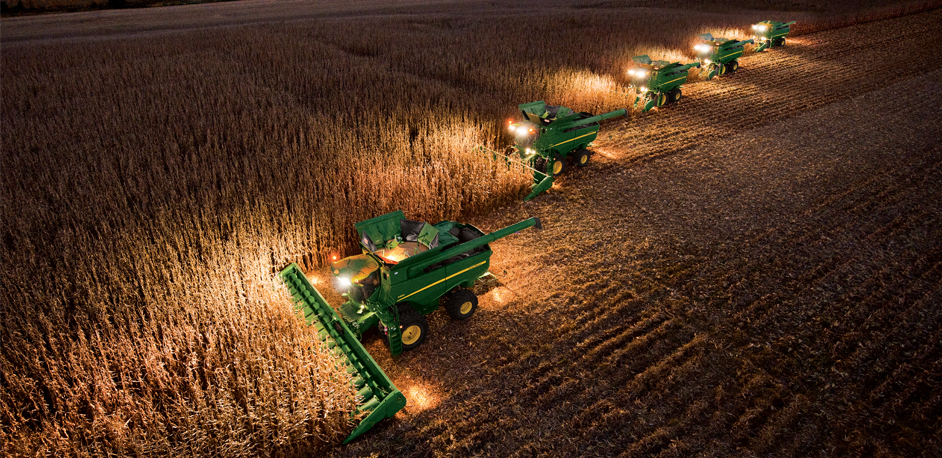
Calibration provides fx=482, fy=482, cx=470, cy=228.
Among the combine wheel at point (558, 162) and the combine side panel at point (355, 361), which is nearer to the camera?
the combine side panel at point (355, 361)

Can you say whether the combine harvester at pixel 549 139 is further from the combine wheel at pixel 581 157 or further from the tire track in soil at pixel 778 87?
the tire track in soil at pixel 778 87

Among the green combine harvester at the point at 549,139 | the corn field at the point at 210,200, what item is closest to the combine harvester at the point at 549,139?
the green combine harvester at the point at 549,139

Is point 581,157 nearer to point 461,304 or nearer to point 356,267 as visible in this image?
point 461,304

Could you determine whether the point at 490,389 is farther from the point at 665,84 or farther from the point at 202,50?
the point at 202,50

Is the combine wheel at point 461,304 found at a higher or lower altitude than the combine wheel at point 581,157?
lower

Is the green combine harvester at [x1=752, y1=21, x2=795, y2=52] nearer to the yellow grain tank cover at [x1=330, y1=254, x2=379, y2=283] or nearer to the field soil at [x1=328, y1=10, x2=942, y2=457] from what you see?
the field soil at [x1=328, y1=10, x2=942, y2=457]

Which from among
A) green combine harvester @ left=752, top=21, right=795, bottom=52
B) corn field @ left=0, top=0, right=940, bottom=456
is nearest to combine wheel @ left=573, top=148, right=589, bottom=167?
corn field @ left=0, top=0, right=940, bottom=456

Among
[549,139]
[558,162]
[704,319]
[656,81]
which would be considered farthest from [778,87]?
[704,319]
